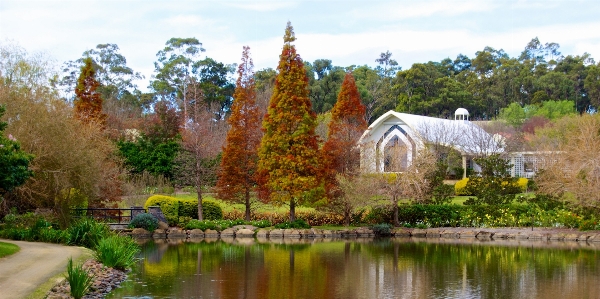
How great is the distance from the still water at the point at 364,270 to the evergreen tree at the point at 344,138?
15.5ft

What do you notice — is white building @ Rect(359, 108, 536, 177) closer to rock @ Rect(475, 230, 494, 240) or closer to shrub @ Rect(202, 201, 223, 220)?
shrub @ Rect(202, 201, 223, 220)

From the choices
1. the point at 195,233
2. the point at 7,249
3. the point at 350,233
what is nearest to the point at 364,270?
the point at 7,249

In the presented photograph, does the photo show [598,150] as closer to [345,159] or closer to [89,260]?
[345,159]

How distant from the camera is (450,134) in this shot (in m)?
49.8

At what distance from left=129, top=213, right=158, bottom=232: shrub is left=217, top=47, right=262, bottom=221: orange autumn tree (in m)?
3.84

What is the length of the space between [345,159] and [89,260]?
16398mm

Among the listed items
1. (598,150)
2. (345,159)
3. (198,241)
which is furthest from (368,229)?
(598,150)

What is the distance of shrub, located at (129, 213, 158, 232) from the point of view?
94.4 ft

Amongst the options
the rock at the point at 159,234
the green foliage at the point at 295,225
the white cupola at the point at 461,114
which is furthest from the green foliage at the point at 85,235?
the white cupola at the point at 461,114

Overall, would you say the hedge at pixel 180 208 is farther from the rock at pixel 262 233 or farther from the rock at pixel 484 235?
the rock at pixel 484 235

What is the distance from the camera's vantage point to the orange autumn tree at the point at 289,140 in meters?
29.8

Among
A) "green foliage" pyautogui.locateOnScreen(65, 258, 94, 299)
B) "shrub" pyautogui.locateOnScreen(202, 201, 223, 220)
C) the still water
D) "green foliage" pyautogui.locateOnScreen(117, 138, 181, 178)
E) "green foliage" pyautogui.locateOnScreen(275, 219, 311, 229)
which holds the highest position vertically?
"green foliage" pyautogui.locateOnScreen(117, 138, 181, 178)

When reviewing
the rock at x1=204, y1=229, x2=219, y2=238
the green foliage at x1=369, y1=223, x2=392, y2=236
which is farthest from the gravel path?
the green foliage at x1=369, y1=223, x2=392, y2=236

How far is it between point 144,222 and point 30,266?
12.6 meters
